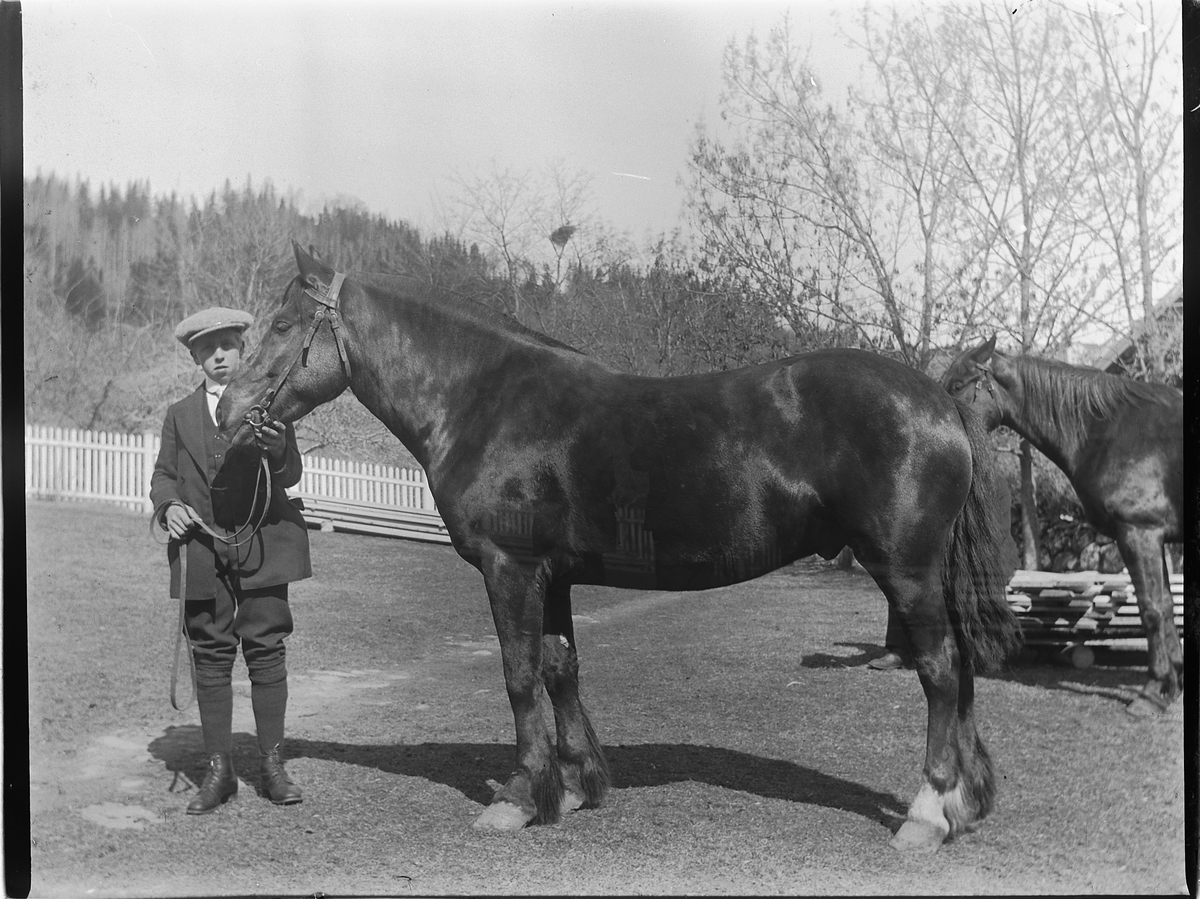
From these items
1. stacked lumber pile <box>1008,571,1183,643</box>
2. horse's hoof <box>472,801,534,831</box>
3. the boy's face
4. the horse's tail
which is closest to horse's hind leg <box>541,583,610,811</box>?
horse's hoof <box>472,801,534,831</box>

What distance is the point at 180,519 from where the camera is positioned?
364 cm

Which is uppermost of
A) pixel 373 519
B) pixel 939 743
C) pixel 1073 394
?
pixel 1073 394

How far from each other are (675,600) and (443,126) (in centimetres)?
204

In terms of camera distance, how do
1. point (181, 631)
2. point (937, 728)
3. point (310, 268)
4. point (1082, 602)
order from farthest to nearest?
point (1082, 602) < point (181, 631) < point (310, 268) < point (937, 728)

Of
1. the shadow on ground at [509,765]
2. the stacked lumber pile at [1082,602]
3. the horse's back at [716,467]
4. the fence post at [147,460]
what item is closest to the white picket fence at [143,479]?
the fence post at [147,460]

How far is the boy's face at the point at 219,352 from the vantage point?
3725 millimetres

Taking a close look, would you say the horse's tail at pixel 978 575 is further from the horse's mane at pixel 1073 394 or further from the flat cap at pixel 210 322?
the flat cap at pixel 210 322

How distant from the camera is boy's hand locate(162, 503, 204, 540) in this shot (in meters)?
3.62

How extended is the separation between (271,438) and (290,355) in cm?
30

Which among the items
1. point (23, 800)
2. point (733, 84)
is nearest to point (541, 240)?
point (733, 84)

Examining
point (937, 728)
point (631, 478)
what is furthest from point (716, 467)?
point (937, 728)

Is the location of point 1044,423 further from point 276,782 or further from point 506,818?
point 276,782

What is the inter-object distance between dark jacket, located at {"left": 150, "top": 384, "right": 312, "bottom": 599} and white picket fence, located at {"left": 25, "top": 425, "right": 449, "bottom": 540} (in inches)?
5.2

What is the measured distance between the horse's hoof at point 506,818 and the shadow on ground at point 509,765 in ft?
0.44
